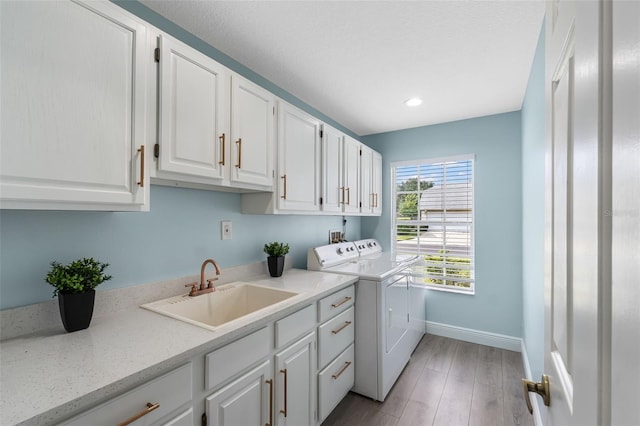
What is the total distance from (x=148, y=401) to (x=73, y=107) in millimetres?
1049

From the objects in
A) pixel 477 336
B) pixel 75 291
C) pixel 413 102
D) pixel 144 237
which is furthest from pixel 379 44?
pixel 477 336

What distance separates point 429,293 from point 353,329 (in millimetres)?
1661

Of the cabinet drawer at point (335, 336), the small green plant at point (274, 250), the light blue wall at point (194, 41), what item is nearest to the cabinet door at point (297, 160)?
the small green plant at point (274, 250)

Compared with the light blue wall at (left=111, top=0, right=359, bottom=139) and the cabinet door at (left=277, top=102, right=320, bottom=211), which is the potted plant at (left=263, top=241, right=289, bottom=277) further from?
the light blue wall at (left=111, top=0, right=359, bottom=139)

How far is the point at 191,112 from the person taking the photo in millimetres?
1433

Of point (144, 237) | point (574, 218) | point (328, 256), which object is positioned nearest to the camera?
point (574, 218)

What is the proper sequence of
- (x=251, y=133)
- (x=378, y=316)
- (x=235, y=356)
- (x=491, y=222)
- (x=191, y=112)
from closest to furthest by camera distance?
(x=235, y=356) < (x=191, y=112) < (x=251, y=133) < (x=378, y=316) < (x=491, y=222)

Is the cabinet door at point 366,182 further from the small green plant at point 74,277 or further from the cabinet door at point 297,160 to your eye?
the small green plant at point 74,277

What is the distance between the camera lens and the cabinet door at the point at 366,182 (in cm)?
321

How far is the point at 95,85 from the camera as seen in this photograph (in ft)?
3.57

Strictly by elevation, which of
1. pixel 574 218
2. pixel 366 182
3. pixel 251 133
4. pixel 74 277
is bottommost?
pixel 74 277

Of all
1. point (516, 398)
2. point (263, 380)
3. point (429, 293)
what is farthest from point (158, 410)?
point (429, 293)

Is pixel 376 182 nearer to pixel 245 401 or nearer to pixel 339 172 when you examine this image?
pixel 339 172

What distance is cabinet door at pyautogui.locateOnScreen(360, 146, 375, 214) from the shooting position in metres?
3.21
